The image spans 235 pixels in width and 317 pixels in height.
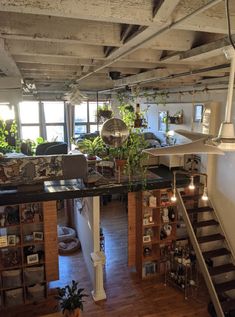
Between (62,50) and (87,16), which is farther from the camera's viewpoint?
(62,50)

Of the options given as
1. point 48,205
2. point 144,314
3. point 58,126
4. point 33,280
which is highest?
point 58,126

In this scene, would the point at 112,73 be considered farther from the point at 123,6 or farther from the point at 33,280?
the point at 33,280

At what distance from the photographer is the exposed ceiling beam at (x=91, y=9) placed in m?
1.42

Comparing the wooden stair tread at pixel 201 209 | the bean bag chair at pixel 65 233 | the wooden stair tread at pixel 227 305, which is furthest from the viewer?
the bean bag chair at pixel 65 233

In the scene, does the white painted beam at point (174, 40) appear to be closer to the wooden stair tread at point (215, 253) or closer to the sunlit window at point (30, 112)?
the wooden stair tread at point (215, 253)

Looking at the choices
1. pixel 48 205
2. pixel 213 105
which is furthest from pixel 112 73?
pixel 48 205

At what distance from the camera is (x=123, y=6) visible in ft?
5.09

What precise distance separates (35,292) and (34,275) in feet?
1.16

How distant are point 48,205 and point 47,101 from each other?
6.66 m

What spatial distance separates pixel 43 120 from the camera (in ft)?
36.4

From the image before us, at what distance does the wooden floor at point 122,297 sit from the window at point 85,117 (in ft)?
19.6

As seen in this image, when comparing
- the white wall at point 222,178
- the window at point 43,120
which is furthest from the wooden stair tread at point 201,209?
the window at point 43,120

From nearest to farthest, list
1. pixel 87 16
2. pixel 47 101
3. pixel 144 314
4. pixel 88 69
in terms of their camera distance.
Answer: pixel 87 16, pixel 88 69, pixel 144 314, pixel 47 101

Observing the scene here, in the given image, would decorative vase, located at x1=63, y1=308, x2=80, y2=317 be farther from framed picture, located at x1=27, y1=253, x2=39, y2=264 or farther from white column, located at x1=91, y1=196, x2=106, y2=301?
framed picture, located at x1=27, y1=253, x2=39, y2=264
